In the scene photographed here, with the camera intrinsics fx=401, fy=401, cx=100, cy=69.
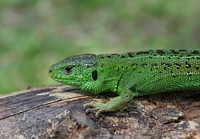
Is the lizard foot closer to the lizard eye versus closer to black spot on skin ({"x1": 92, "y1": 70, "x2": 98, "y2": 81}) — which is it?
black spot on skin ({"x1": 92, "y1": 70, "x2": 98, "y2": 81})

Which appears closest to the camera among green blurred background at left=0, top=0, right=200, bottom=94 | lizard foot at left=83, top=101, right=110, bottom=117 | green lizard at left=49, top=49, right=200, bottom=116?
lizard foot at left=83, top=101, right=110, bottom=117

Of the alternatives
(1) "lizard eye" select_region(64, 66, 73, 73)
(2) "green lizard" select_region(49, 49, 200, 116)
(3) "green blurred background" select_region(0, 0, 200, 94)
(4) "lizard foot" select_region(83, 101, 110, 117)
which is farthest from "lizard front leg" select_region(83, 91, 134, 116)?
(3) "green blurred background" select_region(0, 0, 200, 94)

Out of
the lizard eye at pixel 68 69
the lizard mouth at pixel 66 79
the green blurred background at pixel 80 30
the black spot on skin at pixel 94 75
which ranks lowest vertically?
the lizard mouth at pixel 66 79

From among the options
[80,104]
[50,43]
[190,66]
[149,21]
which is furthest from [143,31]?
[80,104]

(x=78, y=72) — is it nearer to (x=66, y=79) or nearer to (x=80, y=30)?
(x=66, y=79)

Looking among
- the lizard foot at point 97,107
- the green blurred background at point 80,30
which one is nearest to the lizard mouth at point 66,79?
the lizard foot at point 97,107

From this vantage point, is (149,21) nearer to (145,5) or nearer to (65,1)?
(145,5)

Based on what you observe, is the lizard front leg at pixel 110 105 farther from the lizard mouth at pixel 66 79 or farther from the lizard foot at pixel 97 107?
the lizard mouth at pixel 66 79
